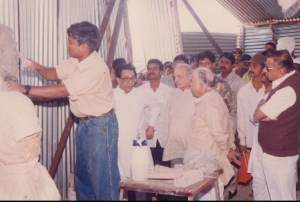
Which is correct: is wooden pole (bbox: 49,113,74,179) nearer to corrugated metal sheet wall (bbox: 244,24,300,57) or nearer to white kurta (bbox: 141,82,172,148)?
white kurta (bbox: 141,82,172,148)

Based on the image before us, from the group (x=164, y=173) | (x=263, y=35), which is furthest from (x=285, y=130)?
(x=263, y=35)

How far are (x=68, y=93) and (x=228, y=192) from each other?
2.64m

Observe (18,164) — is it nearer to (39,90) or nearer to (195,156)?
(39,90)

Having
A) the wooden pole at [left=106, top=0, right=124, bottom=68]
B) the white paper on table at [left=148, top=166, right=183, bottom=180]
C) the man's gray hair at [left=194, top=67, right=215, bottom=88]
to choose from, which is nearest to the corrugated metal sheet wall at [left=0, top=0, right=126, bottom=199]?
the wooden pole at [left=106, top=0, right=124, bottom=68]

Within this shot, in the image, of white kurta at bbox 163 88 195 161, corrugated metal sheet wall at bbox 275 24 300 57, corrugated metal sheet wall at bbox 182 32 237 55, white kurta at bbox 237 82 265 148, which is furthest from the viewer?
corrugated metal sheet wall at bbox 275 24 300 57

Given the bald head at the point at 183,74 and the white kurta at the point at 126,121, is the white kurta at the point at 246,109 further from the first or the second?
the white kurta at the point at 126,121

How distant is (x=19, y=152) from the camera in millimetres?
2645

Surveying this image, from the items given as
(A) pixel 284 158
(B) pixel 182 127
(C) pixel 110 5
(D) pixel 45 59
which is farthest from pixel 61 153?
(A) pixel 284 158

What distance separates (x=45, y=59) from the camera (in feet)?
15.3

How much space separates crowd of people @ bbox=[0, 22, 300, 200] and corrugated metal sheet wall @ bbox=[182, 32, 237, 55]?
4.89 metres

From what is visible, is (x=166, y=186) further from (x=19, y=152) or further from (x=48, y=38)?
(x=48, y=38)

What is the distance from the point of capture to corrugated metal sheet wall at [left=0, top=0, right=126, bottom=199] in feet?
14.5

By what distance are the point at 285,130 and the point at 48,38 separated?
2.47 metres

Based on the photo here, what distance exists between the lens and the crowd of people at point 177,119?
3.68 metres
